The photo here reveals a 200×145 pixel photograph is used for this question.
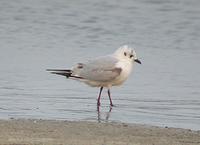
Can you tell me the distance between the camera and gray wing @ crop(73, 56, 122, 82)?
11484 millimetres

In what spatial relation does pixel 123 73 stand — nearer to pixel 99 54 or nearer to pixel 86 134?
→ pixel 99 54

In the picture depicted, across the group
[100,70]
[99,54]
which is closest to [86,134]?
[100,70]

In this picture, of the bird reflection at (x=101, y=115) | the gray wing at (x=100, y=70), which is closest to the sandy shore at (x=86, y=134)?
the bird reflection at (x=101, y=115)

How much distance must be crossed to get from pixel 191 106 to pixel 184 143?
8.92 ft

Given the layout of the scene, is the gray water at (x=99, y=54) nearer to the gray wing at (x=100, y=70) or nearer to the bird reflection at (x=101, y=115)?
the bird reflection at (x=101, y=115)

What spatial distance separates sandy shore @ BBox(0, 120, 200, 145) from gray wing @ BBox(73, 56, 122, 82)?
2.35 metres

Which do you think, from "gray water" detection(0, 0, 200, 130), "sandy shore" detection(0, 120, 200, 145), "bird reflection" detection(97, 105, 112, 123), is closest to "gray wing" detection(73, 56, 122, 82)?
"gray water" detection(0, 0, 200, 130)

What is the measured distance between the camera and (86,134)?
833cm

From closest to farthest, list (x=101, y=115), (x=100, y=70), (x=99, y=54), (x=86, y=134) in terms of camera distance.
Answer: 1. (x=86, y=134)
2. (x=101, y=115)
3. (x=100, y=70)
4. (x=99, y=54)

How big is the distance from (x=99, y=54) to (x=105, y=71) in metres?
2.95

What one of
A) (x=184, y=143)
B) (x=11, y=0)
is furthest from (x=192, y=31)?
(x=184, y=143)

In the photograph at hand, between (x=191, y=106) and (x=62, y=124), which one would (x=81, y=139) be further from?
(x=191, y=106)

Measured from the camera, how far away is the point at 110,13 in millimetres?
19156

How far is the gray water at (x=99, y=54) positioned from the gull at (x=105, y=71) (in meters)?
0.22
